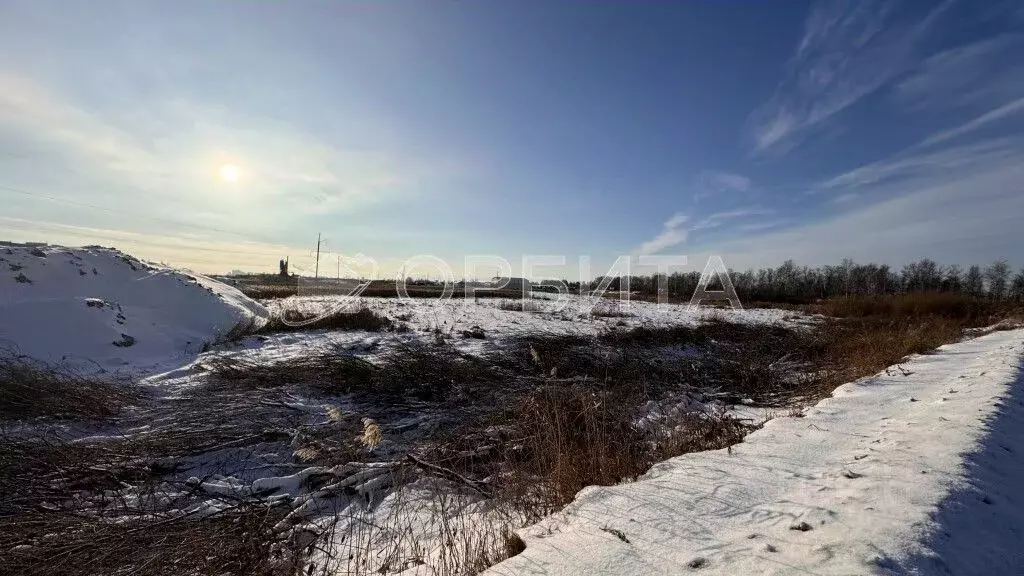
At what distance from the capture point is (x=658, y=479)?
3020mm

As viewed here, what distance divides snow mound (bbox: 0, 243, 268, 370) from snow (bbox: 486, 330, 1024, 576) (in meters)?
8.83

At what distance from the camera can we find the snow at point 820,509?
184cm

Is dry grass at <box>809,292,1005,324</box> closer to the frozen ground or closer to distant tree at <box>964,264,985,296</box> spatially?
the frozen ground

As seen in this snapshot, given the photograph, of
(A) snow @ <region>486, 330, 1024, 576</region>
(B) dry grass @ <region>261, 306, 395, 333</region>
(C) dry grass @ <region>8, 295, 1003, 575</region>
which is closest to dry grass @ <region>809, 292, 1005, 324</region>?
(C) dry grass @ <region>8, 295, 1003, 575</region>

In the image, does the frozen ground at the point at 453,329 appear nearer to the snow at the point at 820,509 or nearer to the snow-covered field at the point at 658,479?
the snow-covered field at the point at 658,479

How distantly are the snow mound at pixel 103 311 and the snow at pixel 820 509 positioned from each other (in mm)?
8833

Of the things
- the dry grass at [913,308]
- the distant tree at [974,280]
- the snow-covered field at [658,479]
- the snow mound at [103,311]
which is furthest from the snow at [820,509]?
the distant tree at [974,280]

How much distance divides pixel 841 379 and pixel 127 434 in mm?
10527

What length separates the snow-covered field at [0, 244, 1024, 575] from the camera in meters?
1.96

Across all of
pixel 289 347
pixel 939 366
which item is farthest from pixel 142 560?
pixel 939 366

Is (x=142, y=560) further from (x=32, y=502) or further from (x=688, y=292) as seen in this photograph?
(x=688, y=292)

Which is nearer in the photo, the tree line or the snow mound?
the snow mound

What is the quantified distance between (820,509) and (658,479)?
97 cm

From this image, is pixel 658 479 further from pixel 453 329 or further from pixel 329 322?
pixel 329 322
